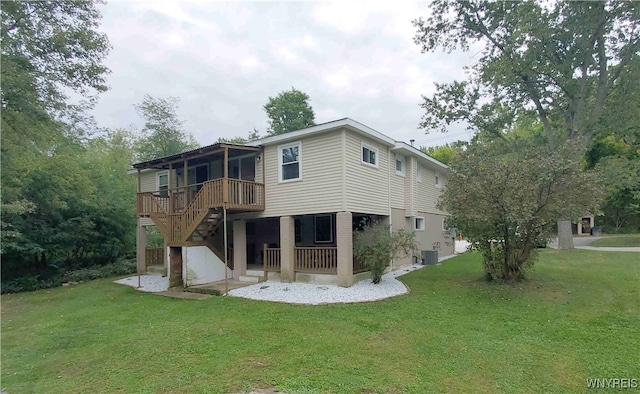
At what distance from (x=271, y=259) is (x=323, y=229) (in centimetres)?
272

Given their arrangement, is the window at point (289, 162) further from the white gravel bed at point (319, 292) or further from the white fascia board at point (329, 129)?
the white gravel bed at point (319, 292)

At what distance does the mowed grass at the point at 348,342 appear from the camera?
4648 mm

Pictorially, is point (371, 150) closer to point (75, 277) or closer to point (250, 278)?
point (250, 278)

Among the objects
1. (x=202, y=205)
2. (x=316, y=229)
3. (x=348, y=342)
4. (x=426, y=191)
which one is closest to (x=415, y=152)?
(x=426, y=191)

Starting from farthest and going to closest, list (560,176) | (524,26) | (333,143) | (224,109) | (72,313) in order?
(224,109)
(524,26)
(333,143)
(72,313)
(560,176)

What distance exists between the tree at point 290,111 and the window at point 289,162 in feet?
74.8

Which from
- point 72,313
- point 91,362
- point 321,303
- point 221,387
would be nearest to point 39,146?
point 72,313

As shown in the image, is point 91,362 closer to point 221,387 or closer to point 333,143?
point 221,387

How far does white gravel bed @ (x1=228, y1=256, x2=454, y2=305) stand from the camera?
935 cm

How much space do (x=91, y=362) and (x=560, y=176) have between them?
34.6 feet

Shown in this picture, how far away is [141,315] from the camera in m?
8.68

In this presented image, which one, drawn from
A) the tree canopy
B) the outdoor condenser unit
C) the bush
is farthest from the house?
the bush

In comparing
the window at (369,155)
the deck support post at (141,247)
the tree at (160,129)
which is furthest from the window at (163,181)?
the tree at (160,129)

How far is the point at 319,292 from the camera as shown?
33.2 ft
